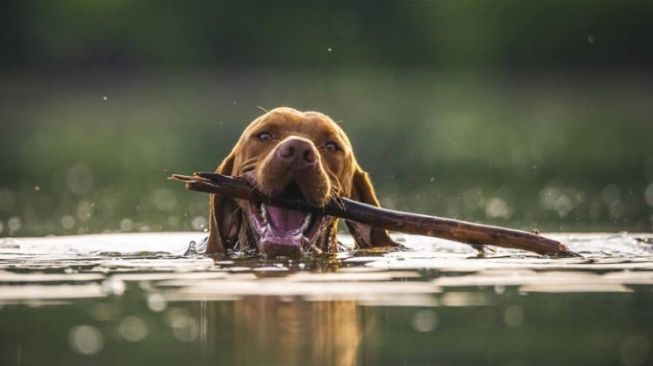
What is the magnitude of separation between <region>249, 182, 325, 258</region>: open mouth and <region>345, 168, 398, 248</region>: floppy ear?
106 centimetres

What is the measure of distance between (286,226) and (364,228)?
1.20 m

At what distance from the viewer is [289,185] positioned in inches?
368

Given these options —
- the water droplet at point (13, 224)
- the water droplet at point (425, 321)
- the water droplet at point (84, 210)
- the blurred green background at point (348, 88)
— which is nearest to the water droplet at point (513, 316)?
the water droplet at point (425, 321)

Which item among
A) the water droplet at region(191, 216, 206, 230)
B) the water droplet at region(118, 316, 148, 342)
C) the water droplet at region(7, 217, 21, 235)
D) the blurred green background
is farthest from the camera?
the blurred green background

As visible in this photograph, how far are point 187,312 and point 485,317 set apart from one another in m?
1.32

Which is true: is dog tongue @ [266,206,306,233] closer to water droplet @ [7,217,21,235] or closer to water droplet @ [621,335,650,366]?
water droplet @ [621,335,650,366]

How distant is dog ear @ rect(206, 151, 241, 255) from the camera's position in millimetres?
9852

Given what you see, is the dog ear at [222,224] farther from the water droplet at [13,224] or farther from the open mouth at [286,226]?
the water droplet at [13,224]

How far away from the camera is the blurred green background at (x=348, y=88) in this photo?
19.2 meters

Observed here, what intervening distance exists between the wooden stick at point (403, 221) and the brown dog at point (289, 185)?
0.26 ft

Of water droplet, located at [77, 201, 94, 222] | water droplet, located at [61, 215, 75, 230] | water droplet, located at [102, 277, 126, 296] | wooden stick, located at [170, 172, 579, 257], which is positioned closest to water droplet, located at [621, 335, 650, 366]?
water droplet, located at [102, 277, 126, 296]

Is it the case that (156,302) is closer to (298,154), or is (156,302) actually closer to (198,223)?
(298,154)


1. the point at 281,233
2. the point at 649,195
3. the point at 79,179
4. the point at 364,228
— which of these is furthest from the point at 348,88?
the point at 281,233

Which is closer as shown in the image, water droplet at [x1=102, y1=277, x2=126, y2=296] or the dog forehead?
water droplet at [x1=102, y1=277, x2=126, y2=296]
